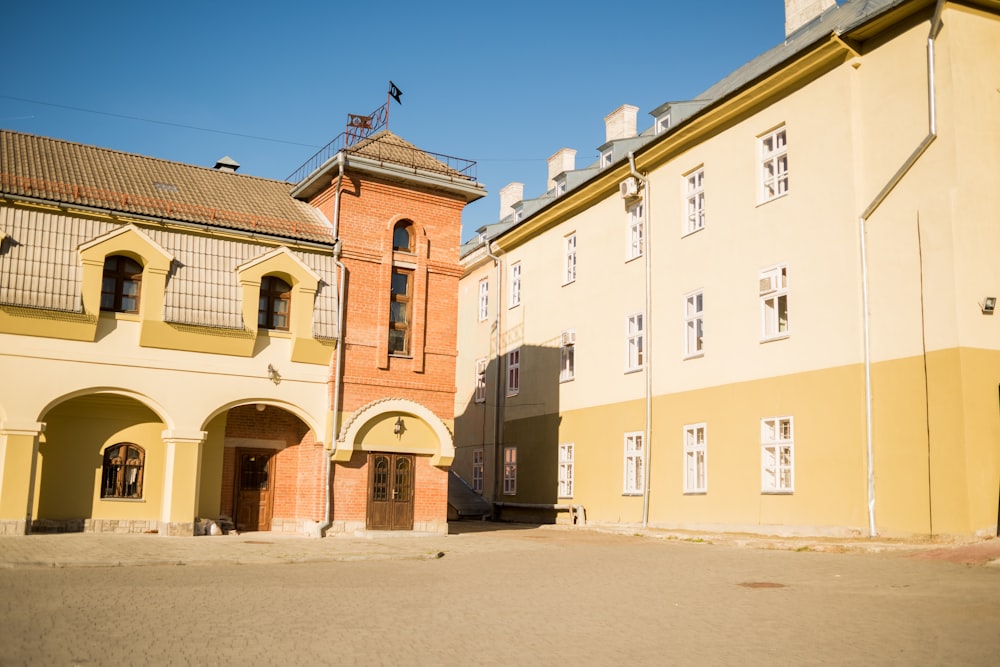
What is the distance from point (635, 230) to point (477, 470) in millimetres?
12592

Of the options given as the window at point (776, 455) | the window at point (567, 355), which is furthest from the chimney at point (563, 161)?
the window at point (776, 455)

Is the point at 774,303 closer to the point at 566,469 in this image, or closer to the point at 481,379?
the point at 566,469

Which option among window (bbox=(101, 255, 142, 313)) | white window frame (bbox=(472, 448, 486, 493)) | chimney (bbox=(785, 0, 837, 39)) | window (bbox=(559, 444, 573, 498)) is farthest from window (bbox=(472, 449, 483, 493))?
chimney (bbox=(785, 0, 837, 39))

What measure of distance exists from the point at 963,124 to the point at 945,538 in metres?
7.29

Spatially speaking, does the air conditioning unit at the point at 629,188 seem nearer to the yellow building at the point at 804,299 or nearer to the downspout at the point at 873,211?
the yellow building at the point at 804,299

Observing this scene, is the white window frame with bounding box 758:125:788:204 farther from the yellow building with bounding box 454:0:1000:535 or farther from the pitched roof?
the pitched roof

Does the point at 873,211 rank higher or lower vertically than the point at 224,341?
higher

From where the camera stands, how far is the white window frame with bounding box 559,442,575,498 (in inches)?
1120

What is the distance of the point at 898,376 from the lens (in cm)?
1731

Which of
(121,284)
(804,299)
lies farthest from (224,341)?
(804,299)

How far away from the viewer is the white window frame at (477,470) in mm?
34625

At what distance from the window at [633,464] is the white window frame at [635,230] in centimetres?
491

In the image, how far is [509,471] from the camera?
1277 inches

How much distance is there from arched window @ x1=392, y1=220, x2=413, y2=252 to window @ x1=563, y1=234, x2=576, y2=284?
7015mm
